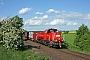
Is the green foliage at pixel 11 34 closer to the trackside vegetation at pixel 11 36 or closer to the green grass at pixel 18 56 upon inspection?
the trackside vegetation at pixel 11 36

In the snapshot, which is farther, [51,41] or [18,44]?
[51,41]

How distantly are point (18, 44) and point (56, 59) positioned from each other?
6.84m

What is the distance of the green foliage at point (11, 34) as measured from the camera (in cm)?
2138

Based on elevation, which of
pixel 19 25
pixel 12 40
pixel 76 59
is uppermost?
pixel 19 25

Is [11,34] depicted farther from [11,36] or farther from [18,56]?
[18,56]

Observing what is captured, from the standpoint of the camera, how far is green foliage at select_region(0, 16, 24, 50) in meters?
21.4

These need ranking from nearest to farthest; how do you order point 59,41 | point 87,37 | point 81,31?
point 59,41, point 87,37, point 81,31

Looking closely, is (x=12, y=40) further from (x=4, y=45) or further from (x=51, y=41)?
(x=51, y=41)

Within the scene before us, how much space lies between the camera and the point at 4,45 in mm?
21547

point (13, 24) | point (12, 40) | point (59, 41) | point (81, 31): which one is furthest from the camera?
point (81, 31)

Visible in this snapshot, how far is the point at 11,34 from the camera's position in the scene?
21.7 meters

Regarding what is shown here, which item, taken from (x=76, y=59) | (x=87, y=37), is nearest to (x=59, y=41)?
(x=87, y=37)

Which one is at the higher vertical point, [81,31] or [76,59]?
[81,31]

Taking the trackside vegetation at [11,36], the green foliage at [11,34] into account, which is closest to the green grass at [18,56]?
the trackside vegetation at [11,36]
